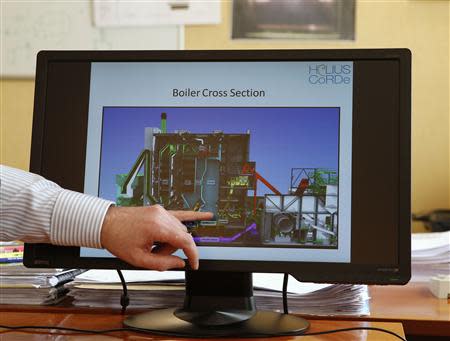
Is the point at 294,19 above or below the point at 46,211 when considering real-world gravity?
above

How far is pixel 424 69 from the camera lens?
6.92ft

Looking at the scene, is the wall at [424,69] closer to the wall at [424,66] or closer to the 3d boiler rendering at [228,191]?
the wall at [424,66]

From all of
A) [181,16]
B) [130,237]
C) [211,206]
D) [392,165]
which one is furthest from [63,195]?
[181,16]

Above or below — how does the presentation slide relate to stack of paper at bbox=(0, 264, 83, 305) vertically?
above

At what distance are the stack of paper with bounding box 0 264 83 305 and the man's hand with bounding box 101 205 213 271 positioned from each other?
28cm

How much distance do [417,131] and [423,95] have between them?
12 cm

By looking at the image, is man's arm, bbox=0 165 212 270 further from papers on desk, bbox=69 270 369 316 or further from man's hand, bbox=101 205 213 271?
papers on desk, bbox=69 270 369 316

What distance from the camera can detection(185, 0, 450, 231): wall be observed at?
2.10m

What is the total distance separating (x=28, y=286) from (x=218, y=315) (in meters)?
0.36

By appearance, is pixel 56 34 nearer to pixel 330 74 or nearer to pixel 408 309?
pixel 330 74

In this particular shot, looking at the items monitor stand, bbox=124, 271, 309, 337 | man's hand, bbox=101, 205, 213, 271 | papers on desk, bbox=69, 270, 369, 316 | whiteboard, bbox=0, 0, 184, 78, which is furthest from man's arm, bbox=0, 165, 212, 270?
whiteboard, bbox=0, 0, 184, 78

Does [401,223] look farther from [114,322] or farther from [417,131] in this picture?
[417,131]

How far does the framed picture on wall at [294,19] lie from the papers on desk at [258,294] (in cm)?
120

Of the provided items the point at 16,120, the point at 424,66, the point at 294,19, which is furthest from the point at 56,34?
the point at 424,66
